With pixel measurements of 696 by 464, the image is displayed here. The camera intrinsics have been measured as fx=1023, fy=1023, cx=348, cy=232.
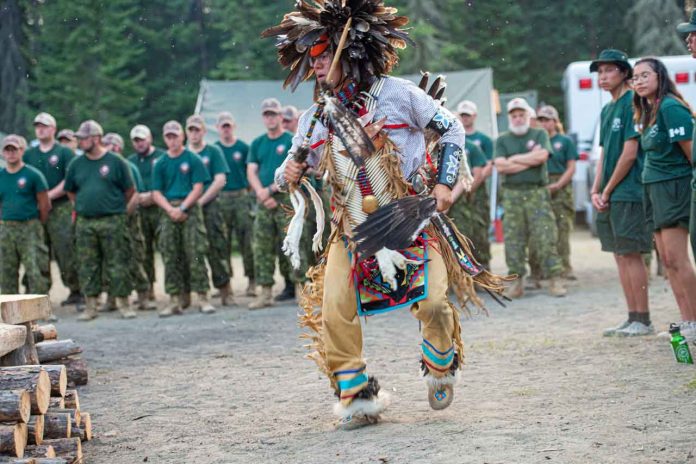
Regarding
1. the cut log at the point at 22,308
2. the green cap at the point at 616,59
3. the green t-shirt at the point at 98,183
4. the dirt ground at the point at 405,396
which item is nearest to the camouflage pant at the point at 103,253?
the green t-shirt at the point at 98,183

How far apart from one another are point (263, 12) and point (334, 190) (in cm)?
2889

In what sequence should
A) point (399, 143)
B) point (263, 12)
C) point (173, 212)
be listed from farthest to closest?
1. point (263, 12)
2. point (173, 212)
3. point (399, 143)

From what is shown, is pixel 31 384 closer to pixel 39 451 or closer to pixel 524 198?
pixel 39 451

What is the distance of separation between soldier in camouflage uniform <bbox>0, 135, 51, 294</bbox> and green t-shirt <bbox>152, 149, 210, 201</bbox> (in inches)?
52.0

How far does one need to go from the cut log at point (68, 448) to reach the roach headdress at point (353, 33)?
229 centimetres

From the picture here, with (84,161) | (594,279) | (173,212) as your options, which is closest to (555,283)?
(594,279)

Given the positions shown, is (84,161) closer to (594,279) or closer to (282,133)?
(282,133)

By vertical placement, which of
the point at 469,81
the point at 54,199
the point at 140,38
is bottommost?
the point at 54,199

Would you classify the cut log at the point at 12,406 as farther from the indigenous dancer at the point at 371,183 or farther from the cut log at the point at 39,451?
the indigenous dancer at the point at 371,183

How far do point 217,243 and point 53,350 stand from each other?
5238 mm

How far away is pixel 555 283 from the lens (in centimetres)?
1188

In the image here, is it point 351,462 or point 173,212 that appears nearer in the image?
Answer: point 351,462

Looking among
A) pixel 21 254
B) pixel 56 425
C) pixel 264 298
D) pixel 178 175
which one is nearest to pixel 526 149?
pixel 264 298

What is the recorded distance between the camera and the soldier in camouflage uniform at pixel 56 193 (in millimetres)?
12766
